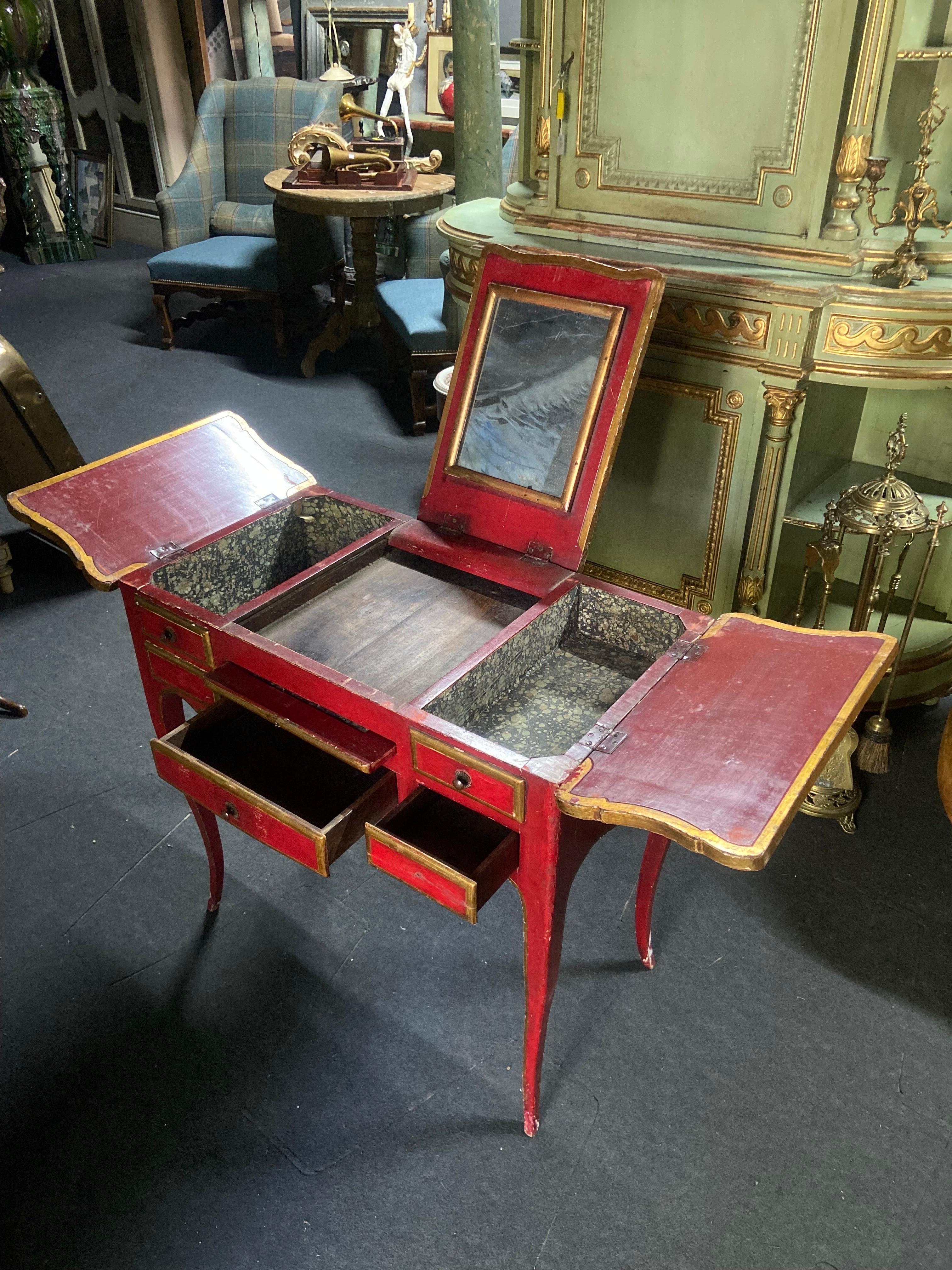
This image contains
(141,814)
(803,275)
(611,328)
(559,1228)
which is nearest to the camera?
(559,1228)

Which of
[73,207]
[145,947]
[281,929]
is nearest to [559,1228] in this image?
[281,929]

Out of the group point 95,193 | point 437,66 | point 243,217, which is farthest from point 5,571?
point 95,193

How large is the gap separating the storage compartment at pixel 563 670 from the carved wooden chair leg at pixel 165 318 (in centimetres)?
423

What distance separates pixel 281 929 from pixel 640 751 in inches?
45.8

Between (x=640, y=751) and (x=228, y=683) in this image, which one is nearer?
(x=640, y=751)

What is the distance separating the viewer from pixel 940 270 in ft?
6.97

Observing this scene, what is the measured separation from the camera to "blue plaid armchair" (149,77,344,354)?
5.04 meters

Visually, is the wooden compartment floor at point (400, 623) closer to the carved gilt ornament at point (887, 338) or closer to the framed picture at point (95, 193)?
the carved gilt ornament at point (887, 338)

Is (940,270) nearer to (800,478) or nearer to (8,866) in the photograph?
(800,478)

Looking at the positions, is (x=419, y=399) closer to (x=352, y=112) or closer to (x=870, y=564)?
(x=352, y=112)

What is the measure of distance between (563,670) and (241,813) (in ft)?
2.10

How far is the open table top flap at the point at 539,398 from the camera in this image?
1.72m

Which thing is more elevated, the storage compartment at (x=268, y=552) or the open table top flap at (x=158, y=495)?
the open table top flap at (x=158, y=495)

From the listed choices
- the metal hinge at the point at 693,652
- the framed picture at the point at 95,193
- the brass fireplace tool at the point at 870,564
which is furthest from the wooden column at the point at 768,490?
the framed picture at the point at 95,193
